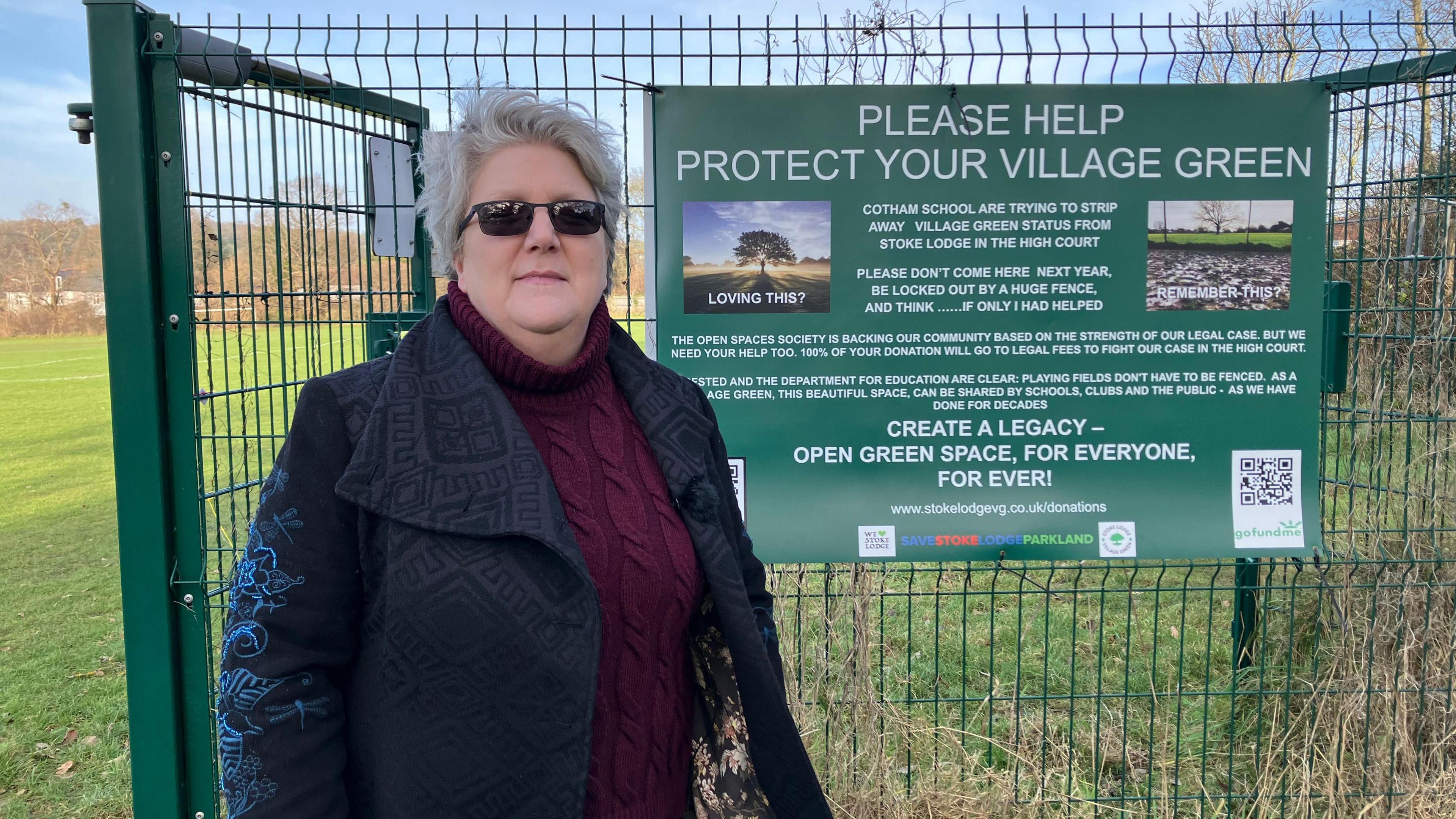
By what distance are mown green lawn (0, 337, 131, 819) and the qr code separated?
423cm

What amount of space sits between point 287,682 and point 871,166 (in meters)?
2.30

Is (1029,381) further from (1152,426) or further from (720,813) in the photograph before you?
(720,813)

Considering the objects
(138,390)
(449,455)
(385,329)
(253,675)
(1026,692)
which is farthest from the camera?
(1026,692)

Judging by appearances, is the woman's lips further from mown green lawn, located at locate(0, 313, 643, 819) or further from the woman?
Answer: mown green lawn, located at locate(0, 313, 643, 819)

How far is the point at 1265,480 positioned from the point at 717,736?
232cm

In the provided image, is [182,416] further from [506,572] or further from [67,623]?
[67,623]

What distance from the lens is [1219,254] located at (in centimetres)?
308

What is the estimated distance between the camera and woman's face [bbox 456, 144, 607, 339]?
1.64 meters

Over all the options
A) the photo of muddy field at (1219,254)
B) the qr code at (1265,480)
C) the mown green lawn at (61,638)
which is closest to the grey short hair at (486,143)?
the photo of muddy field at (1219,254)

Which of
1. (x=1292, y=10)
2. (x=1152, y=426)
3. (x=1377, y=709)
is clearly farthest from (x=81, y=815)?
(x=1292, y=10)

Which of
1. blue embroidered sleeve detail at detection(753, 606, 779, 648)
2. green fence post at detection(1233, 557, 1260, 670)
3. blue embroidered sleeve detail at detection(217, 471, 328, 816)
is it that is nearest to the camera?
blue embroidered sleeve detail at detection(217, 471, 328, 816)

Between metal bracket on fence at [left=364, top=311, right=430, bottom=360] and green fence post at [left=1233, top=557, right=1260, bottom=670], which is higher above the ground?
metal bracket on fence at [left=364, top=311, right=430, bottom=360]

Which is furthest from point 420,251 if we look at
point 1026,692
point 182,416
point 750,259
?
point 1026,692

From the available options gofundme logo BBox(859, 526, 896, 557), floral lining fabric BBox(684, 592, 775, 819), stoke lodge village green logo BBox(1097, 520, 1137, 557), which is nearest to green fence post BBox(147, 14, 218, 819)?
floral lining fabric BBox(684, 592, 775, 819)
